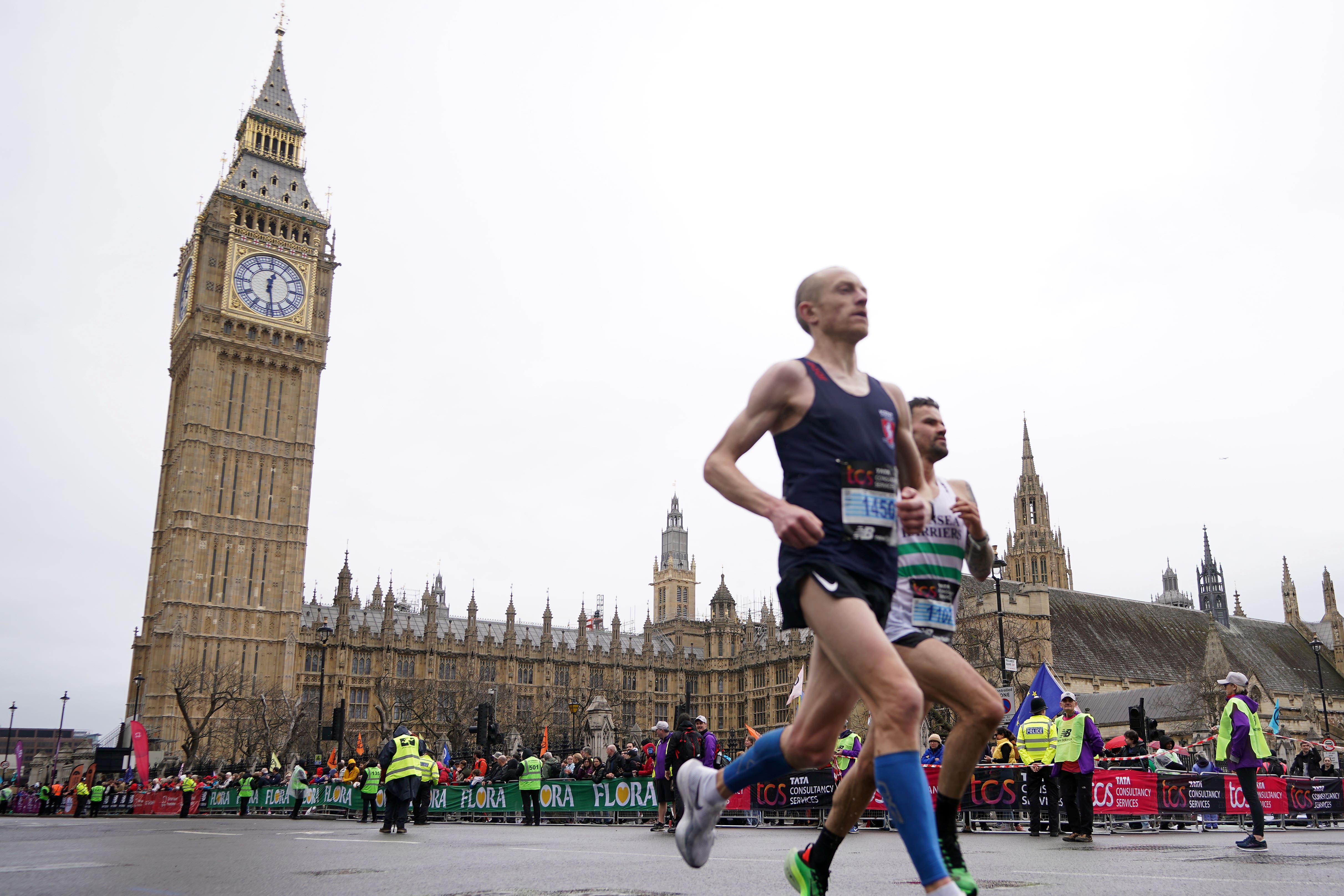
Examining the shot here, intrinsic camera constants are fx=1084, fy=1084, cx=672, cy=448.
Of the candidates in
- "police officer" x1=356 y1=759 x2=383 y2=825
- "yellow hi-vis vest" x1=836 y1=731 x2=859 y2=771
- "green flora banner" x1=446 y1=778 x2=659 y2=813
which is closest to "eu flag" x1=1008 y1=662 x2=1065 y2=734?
"yellow hi-vis vest" x1=836 y1=731 x2=859 y2=771

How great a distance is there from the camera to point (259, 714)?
61844 millimetres

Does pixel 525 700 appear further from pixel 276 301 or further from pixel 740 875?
pixel 740 875

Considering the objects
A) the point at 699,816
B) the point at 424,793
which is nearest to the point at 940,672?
the point at 699,816

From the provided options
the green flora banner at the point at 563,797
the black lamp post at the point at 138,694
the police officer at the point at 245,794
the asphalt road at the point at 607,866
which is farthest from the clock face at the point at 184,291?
the asphalt road at the point at 607,866

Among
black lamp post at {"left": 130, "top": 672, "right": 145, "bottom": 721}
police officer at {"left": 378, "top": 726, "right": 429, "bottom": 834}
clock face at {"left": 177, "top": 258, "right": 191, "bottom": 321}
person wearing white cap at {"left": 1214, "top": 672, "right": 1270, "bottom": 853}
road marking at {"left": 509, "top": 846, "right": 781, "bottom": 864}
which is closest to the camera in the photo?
road marking at {"left": 509, "top": 846, "right": 781, "bottom": 864}

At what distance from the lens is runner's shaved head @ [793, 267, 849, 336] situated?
167 inches

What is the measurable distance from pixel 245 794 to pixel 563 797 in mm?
11929

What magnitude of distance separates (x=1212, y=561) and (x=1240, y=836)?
125444 millimetres

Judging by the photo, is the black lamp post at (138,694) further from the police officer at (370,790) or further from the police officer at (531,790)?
the police officer at (531,790)

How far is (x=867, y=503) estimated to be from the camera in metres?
3.79

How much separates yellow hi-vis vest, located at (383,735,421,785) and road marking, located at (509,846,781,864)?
4886mm

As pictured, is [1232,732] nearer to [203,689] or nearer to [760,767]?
[760,767]

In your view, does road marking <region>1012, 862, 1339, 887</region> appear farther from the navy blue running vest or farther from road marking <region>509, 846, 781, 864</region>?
the navy blue running vest

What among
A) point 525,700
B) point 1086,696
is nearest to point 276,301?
point 525,700
